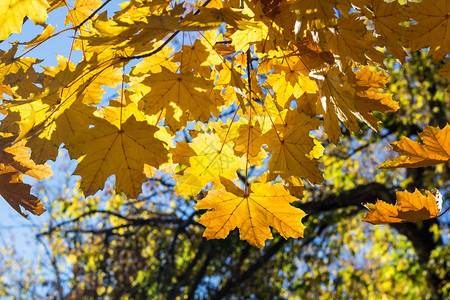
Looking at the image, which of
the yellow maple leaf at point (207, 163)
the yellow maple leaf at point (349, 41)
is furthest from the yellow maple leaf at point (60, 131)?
the yellow maple leaf at point (349, 41)

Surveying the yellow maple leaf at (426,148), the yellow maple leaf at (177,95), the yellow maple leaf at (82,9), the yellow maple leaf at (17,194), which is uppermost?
the yellow maple leaf at (82,9)

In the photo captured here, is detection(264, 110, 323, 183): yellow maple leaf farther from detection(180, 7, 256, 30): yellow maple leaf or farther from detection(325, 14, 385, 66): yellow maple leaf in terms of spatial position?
detection(180, 7, 256, 30): yellow maple leaf

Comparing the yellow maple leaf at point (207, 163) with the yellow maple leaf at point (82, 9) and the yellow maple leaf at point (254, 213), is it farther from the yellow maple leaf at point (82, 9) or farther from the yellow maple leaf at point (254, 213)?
the yellow maple leaf at point (82, 9)

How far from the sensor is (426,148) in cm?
81

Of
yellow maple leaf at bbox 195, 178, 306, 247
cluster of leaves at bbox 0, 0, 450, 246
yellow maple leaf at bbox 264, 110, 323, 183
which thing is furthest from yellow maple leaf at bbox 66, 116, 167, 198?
yellow maple leaf at bbox 264, 110, 323, 183

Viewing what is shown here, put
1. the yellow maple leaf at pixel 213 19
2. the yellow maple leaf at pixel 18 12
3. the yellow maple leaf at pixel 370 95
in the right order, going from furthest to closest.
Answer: the yellow maple leaf at pixel 370 95, the yellow maple leaf at pixel 18 12, the yellow maple leaf at pixel 213 19

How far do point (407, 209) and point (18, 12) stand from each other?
86 cm

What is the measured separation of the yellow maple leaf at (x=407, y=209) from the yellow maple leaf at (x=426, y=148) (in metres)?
0.06

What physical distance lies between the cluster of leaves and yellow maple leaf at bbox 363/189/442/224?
0.30 feet

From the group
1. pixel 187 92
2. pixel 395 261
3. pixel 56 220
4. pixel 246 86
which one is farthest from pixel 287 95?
pixel 56 220

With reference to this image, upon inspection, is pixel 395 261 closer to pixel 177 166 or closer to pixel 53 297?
pixel 177 166

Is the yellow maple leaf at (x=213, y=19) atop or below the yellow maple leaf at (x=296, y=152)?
atop

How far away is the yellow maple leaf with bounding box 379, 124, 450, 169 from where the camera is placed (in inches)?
31.6

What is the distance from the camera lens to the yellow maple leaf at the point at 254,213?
93 centimetres
